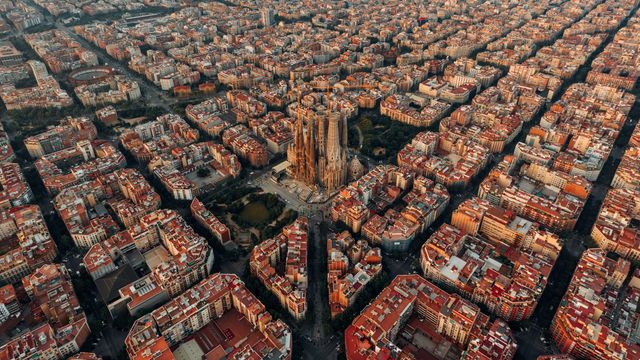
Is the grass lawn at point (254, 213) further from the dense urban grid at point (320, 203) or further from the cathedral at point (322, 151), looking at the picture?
the cathedral at point (322, 151)

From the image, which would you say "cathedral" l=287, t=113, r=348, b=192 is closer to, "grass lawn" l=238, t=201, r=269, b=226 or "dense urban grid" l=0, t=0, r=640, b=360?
"dense urban grid" l=0, t=0, r=640, b=360

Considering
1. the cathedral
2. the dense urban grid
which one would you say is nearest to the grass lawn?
the dense urban grid

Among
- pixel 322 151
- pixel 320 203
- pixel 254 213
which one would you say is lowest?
pixel 254 213

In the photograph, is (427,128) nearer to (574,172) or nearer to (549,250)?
(574,172)

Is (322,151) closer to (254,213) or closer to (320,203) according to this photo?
(320,203)

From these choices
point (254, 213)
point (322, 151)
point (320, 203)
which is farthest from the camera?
point (320, 203)

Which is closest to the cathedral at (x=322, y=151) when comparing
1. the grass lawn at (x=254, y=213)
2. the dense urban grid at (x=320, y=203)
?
the dense urban grid at (x=320, y=203)

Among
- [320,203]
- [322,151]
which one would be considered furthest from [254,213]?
[322,151]
